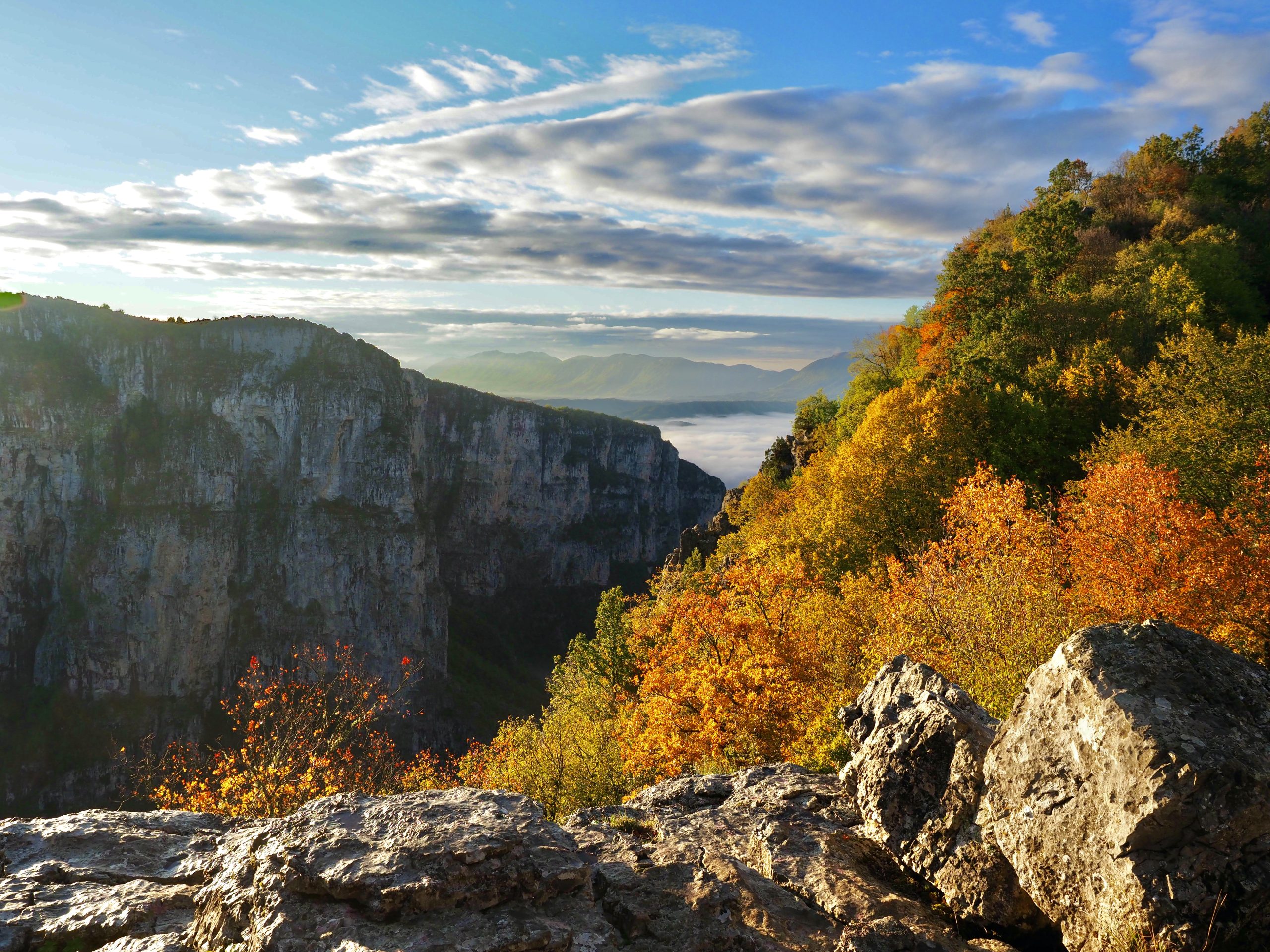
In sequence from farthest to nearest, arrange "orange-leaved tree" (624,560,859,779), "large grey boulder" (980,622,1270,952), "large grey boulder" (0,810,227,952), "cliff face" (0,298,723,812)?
"cliff face" (0,298,723,812) → "orange-leaved tree" (624,560,859,779) → "large grey boulder" (0,810,227,952) → "large grey boulder" (980,622,1270,952)

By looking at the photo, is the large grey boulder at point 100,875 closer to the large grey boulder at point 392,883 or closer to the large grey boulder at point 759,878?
the large grey boulder at point 392,883

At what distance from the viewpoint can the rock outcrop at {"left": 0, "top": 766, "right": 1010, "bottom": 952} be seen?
8.94 metres

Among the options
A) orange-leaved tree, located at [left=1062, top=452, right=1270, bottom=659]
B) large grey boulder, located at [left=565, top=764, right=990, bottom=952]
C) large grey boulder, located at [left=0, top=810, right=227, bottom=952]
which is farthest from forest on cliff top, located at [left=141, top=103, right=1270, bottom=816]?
large grey boulder, located at [left=0, top=810, right=227, bottom=952]

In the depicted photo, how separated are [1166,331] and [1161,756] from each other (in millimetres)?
49650

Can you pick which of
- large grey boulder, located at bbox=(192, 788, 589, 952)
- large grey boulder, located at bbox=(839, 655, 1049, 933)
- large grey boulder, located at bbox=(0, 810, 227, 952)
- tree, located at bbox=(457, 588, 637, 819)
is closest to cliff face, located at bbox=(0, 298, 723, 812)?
tree, located at bbox=(457, 588, 637, 819)

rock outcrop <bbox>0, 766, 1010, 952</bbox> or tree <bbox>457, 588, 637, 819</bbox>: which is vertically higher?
rock outcrop <bbox>0, 766, 1010, 952</bbox>

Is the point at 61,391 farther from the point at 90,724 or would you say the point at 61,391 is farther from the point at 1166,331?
the point at 1166,331

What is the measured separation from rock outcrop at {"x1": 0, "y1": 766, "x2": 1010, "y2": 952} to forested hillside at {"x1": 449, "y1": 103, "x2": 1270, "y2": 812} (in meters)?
8.31

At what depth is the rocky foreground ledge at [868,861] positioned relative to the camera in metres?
8.43

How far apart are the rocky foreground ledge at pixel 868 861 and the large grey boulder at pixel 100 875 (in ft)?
0.13

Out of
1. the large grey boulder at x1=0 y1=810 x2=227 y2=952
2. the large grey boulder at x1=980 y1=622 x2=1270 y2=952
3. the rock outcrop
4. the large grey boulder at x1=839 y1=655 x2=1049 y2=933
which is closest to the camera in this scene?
the large grey boulder at x1=980 y1=622 x2=1270 y2=952

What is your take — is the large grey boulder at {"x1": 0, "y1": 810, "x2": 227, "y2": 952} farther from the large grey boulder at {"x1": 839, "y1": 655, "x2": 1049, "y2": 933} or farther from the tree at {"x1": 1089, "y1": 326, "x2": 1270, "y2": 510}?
the tree at {"x1": 1089, "y1": 326, "x2": 1270, "y2": 510}

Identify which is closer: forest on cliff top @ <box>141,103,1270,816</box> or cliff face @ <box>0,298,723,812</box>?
forest on cliff top @ <box>141,103,1270,816</box>

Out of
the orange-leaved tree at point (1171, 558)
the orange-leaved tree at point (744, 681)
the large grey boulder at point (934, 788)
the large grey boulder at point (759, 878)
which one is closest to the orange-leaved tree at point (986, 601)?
the orange-leaved tree at point (1171, 558)
